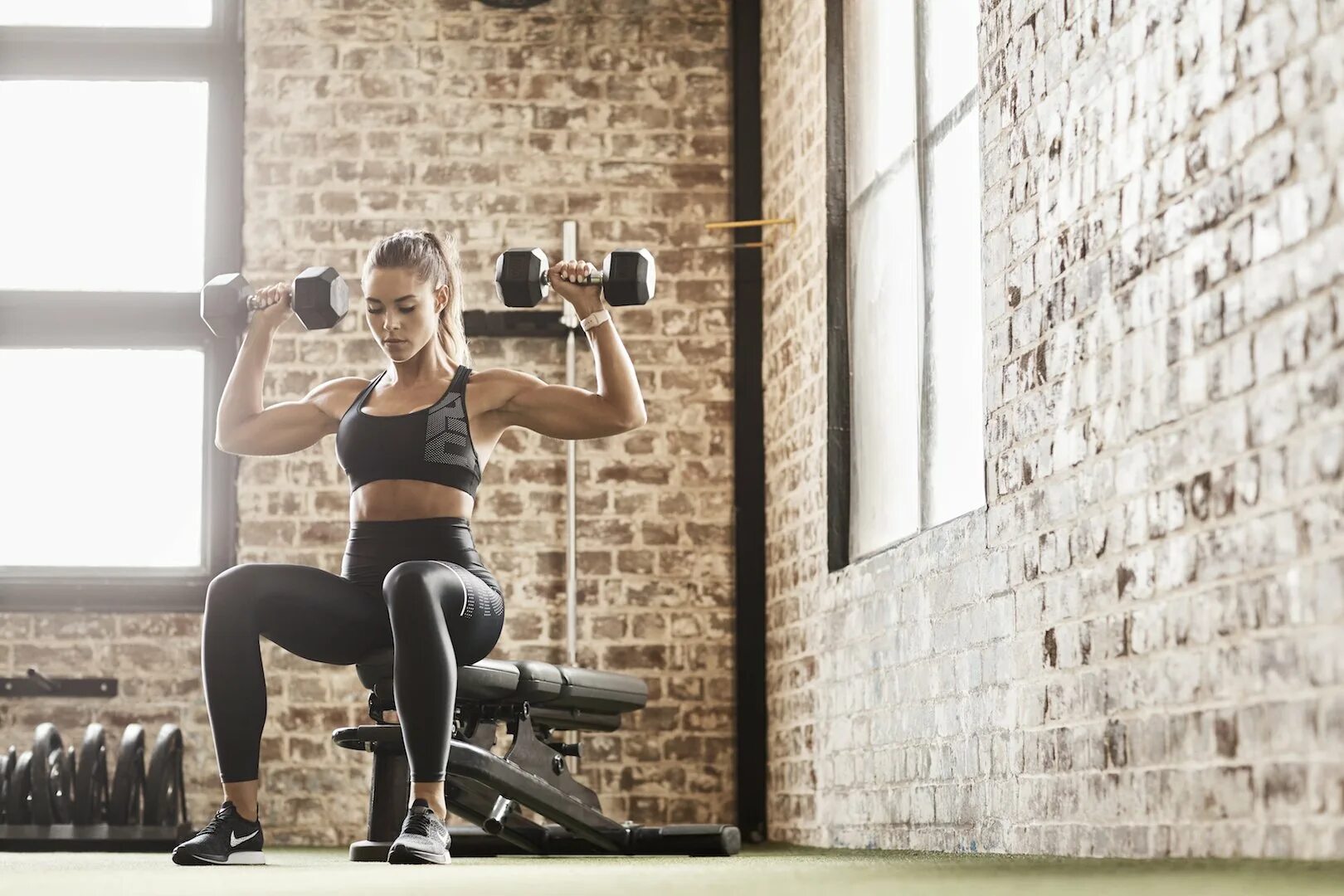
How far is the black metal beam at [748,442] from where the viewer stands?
6.20 meters

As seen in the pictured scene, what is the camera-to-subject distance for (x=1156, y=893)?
2111 mm

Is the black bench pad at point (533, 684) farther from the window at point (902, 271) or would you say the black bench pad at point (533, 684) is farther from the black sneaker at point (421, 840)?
the window at point (902, 271)

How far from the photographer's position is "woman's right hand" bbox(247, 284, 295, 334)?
3871 mm

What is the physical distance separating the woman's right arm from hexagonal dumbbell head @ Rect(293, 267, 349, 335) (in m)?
0.04

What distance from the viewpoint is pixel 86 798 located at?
544cm

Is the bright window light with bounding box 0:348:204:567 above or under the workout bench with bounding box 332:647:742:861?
above

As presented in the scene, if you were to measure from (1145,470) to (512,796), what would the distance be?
1764 mm

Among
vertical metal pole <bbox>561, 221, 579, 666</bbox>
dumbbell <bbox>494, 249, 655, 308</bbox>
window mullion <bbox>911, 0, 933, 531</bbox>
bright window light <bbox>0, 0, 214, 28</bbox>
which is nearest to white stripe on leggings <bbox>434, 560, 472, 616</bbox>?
dumbbell <bbox>494, 249, 655, 308</bbox>

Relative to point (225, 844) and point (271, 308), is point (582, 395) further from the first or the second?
point (225, 844)

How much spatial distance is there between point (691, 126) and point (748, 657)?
6.83 ft

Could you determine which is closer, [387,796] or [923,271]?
[387,796]

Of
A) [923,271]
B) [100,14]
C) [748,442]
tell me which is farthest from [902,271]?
[100,14]

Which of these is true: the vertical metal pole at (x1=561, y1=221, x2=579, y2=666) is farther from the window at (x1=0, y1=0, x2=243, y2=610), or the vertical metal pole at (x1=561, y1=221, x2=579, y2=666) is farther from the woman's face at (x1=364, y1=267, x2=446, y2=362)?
the woman's face at (x1=364, y1=267, x2=446, y2=362)

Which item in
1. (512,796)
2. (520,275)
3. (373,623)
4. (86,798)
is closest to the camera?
(373,623)
